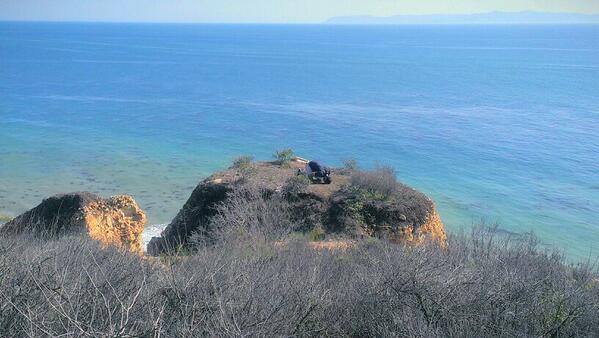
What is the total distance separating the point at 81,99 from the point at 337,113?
30.1m

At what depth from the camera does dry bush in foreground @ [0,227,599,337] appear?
8.73m

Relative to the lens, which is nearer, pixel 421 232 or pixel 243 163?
pixel 421 232

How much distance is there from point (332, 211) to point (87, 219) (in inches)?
355

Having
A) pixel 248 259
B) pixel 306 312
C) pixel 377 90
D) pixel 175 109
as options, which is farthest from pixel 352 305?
pixel 377 90

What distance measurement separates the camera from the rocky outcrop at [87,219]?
65.4 feet

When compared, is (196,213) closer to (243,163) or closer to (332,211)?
(243,163)

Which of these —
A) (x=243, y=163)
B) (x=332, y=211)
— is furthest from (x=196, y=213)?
(x=332, y=211)

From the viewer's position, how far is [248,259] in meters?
14.1

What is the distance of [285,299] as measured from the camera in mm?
10094

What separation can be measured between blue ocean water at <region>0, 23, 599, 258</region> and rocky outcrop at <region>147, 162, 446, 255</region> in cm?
706

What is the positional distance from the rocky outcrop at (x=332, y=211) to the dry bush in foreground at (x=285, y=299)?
29.0 feet

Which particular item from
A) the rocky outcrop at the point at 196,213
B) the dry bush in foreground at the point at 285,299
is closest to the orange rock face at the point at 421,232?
the rocky outcrop at the point at 196,213

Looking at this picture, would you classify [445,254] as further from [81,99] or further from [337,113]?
[81,99]

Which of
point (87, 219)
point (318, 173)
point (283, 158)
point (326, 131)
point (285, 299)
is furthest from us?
point (326, 131)
